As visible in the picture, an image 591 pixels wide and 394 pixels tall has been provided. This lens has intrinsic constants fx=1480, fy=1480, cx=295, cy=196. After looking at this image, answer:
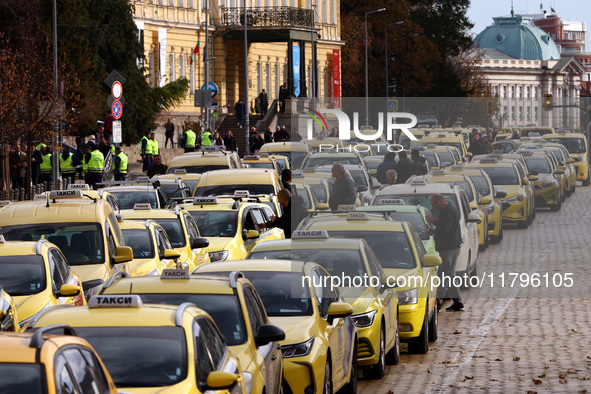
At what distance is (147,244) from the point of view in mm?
18094

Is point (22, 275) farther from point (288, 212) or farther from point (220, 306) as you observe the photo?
point (288, 212)

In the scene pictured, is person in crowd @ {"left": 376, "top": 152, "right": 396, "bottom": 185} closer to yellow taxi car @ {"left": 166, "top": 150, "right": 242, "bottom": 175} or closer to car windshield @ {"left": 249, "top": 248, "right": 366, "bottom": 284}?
yellow taxi car @ {"left": 166, "top": 150, "right": 242, "bottom": 175}

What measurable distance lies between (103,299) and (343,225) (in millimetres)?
7682

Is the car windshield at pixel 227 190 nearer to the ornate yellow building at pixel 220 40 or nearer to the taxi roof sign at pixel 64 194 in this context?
the taxi roof sign at pixel 64 194

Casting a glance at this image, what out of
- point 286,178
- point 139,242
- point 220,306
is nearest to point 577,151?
point 286,178

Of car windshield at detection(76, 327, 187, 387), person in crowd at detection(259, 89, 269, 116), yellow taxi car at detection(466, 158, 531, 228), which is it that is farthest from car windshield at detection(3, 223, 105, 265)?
person in crowd at detection(259, 89, 269, 116)

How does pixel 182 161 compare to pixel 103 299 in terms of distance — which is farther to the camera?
pixel 182 161

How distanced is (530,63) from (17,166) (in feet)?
54.0

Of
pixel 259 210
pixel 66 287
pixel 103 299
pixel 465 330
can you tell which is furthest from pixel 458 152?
pixel 103 299

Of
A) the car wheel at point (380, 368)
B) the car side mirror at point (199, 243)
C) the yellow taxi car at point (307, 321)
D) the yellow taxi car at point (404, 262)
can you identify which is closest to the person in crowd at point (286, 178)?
the car side mirror at point (199, 243)

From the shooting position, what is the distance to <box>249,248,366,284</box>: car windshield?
1370 cm

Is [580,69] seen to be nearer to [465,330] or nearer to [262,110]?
[465,330]

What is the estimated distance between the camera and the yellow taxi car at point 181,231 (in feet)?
62.2

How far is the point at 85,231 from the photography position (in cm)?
1638
